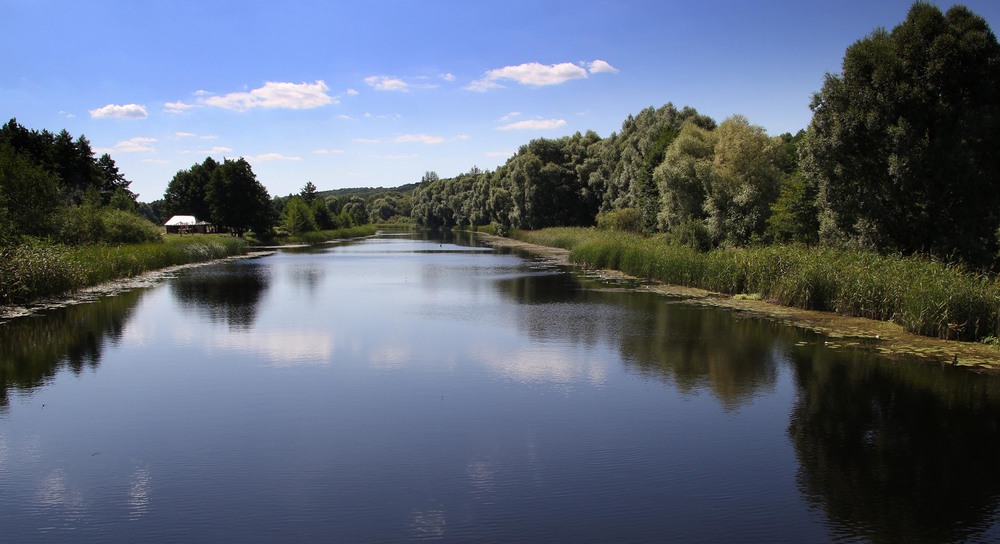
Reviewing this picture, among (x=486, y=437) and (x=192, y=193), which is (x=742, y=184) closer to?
(x=486, y=437)

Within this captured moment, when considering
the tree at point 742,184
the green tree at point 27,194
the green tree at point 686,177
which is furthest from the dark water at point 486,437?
the green tree at point 686,177

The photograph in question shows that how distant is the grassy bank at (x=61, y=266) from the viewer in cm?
2347

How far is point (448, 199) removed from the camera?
496 feet

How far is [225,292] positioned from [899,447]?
2762 cm

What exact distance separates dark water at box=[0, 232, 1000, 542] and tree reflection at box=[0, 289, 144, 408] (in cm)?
13

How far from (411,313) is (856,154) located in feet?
54.5

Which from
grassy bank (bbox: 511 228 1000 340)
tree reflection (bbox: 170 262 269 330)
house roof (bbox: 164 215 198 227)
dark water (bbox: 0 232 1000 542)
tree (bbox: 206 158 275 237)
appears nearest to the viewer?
dark water (bbox: 0 232 1000 542)

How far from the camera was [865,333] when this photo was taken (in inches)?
703

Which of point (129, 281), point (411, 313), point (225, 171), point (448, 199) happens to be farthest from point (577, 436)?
point (448, 199)

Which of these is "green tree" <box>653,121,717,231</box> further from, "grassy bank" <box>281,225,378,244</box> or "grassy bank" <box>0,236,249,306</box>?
"grassy bank" <box>281,225,378,244</box>

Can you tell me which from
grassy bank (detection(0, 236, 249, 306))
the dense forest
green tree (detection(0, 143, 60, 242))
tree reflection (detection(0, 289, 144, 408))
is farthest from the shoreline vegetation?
green tree (detection(0, 143, 60, 242))

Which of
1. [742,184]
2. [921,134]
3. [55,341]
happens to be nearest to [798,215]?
[742,184]

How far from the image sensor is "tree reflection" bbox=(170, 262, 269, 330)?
23203 millimetres

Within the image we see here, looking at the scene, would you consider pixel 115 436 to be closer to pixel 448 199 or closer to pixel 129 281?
pixel 129 281
